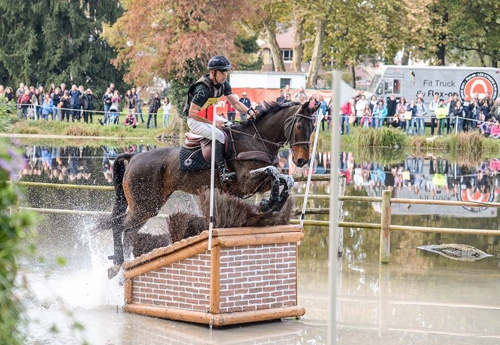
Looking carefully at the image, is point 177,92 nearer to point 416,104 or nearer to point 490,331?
point 416,104

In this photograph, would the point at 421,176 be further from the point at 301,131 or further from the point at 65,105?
the point at 65,105

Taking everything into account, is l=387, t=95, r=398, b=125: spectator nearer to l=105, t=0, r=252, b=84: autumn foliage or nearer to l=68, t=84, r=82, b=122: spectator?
l=105, t=0, r=252, b=84: autumn foliage

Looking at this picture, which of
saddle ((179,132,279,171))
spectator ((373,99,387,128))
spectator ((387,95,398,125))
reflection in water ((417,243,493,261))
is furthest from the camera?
spectator ((387,95,398,125))

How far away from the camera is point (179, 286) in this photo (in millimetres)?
9984

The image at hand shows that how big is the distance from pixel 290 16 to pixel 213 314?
4953 cm

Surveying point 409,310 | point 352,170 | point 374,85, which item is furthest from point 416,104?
point 409,310

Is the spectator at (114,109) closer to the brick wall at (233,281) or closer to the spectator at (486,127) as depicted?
the spectator at (486,127)

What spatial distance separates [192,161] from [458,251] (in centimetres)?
567

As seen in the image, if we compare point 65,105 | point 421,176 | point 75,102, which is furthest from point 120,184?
point 75,102

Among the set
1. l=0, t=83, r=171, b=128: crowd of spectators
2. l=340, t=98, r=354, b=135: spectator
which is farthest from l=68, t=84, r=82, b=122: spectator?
l=340, t=98, r=354, b=135: spectator

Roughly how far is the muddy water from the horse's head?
1632 millimetres

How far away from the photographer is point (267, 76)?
51.4 m

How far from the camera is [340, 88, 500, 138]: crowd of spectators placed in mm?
40312

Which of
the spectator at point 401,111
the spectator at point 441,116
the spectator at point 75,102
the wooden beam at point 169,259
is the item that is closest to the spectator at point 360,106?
the spectator at point 401,111
